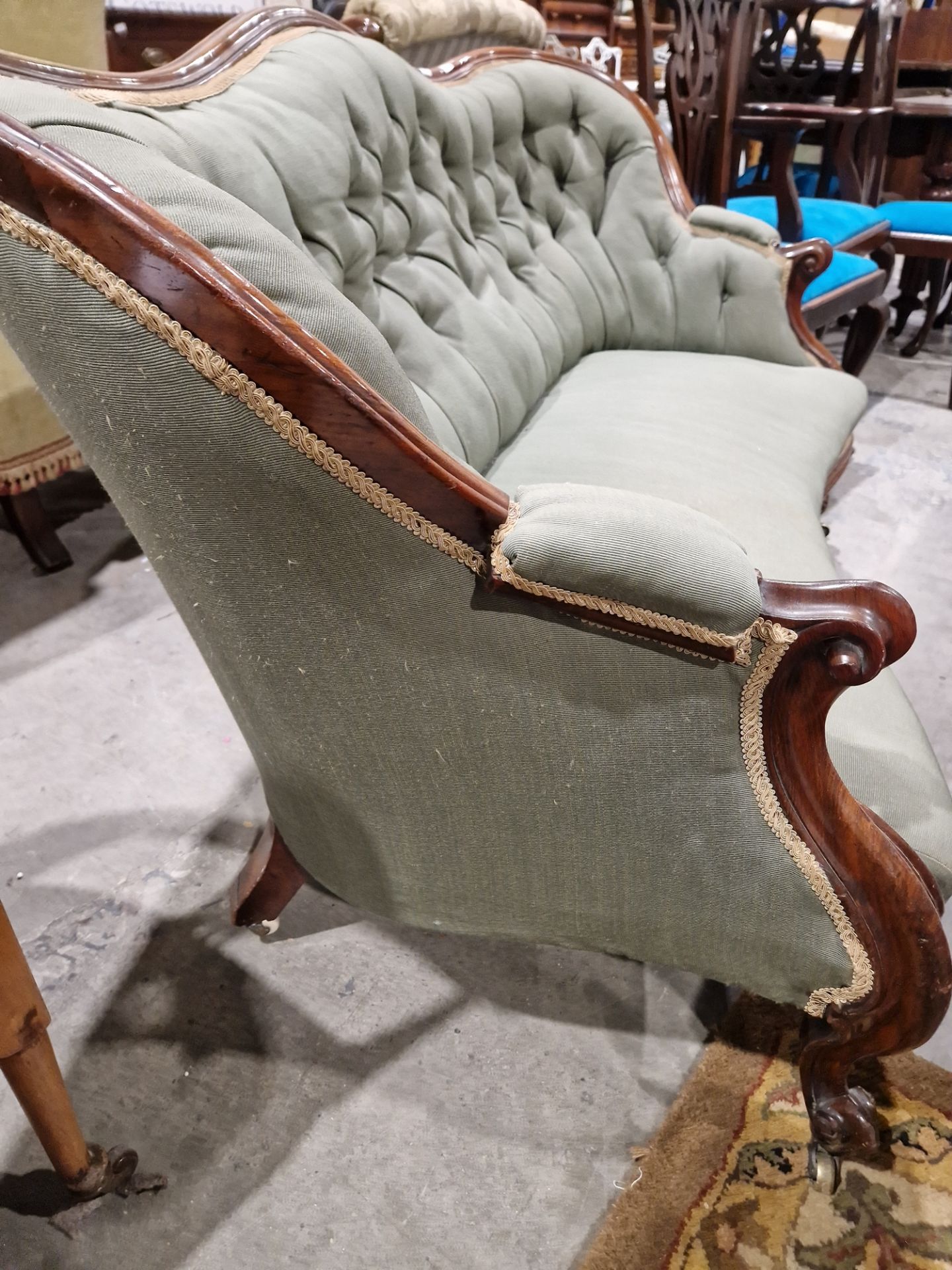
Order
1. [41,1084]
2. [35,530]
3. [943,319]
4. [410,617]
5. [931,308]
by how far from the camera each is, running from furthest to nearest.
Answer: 1. [943,319]
2. [931,308]
3. [35,530]
4. [41,1084]
5. [410,617]

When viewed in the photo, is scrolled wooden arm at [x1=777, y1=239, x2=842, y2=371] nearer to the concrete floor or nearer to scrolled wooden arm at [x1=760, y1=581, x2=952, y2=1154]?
the concrete floor

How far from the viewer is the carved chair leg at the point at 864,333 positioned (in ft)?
7.88

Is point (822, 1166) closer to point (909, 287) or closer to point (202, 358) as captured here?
point (202, 358)

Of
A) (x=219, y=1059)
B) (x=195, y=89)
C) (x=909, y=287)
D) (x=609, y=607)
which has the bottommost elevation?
(x=219, y=1059)

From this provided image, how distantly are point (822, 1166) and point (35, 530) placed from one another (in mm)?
1739

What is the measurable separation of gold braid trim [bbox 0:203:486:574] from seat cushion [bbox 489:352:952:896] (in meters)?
0.17

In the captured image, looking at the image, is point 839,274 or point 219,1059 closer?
point 219,1059

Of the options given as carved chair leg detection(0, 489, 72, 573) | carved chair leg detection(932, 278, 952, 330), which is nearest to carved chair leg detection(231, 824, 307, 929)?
carved chair leg detection(0, 489, 72, 573)

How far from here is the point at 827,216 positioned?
2.39 metres

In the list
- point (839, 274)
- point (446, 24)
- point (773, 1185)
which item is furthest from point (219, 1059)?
point (839, 274)

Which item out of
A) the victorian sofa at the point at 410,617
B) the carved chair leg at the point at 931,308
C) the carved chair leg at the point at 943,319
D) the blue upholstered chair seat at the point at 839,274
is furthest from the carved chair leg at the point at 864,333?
the victorian sofa at the point at 410,617

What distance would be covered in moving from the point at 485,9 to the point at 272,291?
139 centimetres

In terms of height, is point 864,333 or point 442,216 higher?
point 442,216

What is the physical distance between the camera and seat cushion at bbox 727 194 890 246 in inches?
91.9
